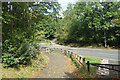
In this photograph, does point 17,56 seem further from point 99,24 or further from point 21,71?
point 99,24

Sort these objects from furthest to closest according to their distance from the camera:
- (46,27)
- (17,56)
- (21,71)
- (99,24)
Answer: (46,27) < (99,24) < (17,56) < (21,71)

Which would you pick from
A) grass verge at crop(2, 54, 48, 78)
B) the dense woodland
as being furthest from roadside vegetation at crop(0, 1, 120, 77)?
grass verge at crop(2, 54, 48, 78)

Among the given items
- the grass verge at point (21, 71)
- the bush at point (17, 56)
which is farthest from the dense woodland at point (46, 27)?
the grass verge at point (21, 71)

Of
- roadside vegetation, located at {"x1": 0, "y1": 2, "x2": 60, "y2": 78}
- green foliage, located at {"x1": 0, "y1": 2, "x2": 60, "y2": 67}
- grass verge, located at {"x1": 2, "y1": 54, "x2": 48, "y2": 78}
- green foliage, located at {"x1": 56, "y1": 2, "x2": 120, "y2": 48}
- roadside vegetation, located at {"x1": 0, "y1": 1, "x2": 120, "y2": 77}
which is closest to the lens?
grass verge, located at {"x1": 2, "y1": 54, "x2": 48, "y2": 78}

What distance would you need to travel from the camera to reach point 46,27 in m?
25.7

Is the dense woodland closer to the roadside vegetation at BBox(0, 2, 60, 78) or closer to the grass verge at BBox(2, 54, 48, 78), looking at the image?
the roadside vegetation at BBox(0, 2, 60, 78)

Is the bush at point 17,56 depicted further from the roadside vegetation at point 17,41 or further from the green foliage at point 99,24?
the green foliage at point 99,24

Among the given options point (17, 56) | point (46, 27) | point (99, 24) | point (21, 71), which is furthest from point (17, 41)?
point (46, 27)

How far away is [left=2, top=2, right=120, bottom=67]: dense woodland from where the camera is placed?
20.2 feet

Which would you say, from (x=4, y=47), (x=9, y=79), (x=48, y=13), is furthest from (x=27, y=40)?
(x=48, y=13)

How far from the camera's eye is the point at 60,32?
32750mm

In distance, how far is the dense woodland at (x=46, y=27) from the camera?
6.15 meters

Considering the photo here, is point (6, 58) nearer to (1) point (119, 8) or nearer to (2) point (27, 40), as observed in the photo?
(2) point (27, 40)

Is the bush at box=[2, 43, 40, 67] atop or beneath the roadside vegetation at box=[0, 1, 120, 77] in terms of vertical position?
beneath
